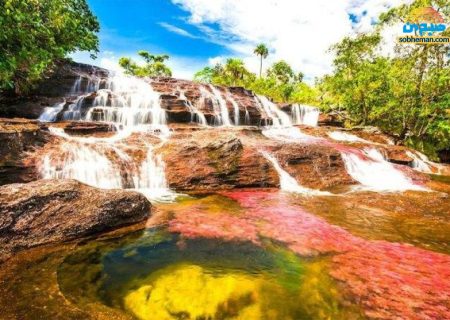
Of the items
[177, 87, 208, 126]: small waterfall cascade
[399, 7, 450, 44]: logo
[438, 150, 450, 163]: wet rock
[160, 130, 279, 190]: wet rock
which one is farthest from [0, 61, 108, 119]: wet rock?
[438, 150, 450, 163]: wet rock

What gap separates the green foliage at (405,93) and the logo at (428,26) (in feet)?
1.53

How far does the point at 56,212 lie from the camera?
19.2ft

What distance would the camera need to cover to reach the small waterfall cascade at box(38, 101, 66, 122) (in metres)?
15.9

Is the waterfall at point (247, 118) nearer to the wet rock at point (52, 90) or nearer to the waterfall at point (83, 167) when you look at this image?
the wet rock at point (52, 90)

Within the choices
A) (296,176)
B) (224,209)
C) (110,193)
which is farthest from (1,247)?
(296,176)

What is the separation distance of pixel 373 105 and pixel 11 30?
27.3m

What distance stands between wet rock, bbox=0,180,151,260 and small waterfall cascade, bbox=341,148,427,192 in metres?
10.2

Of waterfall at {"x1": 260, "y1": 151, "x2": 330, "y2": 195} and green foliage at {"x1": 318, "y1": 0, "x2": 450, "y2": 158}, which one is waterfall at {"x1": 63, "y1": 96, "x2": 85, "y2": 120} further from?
green foliage at {"x1": 318, "y1": 0, "x2": 450, "y2": 158}

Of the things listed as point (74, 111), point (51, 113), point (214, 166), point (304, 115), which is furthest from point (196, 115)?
point (304, 115)

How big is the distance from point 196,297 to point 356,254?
3452 millimetres

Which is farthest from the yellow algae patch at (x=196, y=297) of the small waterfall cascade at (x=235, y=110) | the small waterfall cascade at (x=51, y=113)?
the small waterfall cascade at (x=235, y=110)

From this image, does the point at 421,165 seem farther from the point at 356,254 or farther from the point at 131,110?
the point at 131,110

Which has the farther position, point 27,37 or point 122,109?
point 122,109

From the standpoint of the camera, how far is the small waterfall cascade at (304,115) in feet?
94.2
